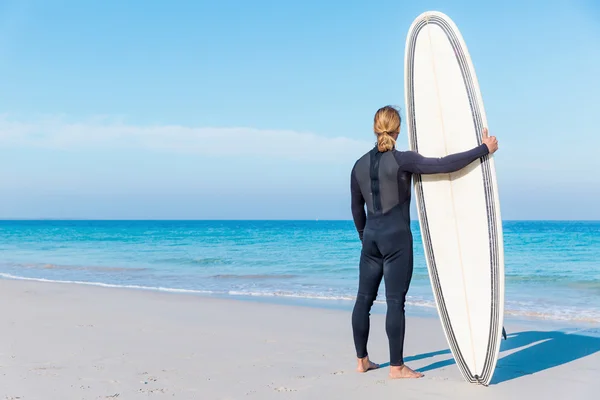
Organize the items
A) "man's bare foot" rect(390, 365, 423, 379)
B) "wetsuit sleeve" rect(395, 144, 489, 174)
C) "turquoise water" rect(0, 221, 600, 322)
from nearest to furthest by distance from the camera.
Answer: "wetsuit sleeve" rect(395, 144, 489, 174)
"man's bare foot" rect(390, 365, 423, 379)
"turquoise water" rect(0, 221, 600, 322)

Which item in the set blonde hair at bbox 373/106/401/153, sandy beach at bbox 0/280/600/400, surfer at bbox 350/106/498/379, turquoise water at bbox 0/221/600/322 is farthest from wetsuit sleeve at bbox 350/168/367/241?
turquoise water at bbox 0/221/600/322

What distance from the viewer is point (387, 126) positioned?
3.69 metres

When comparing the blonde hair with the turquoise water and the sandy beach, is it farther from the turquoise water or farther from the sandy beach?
the turquoise water

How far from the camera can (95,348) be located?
486 centimetres

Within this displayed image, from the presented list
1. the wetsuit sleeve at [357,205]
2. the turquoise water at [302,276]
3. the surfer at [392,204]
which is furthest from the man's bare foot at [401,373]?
the turquoise water at [302,276]

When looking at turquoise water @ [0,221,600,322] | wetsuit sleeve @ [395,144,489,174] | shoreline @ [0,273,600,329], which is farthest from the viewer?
turquoise water @ [0,221,600,322]

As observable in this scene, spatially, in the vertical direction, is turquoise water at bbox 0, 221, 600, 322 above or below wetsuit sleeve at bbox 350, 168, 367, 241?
below

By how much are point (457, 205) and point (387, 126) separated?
672 millimetres

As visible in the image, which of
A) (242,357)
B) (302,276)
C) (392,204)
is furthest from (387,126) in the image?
(302,276)

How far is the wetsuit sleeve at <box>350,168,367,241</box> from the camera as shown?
3.89 metres

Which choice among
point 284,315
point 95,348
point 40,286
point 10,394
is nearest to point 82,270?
point 40,286

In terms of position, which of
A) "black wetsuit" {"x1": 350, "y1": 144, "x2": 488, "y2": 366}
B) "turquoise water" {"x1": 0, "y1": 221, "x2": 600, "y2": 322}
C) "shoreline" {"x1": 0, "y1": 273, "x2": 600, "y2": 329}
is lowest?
"turquoise water" {"x1": 0, "y1": 221, "x2": 600, "y2": 322}

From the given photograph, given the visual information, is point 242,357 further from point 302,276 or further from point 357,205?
point 302,276

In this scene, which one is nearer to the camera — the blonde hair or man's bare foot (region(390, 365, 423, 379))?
the blonde hair
